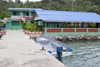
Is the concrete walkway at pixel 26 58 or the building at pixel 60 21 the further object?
the building at pixel 60 21

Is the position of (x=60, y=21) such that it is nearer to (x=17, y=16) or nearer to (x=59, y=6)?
(x=17, y=16)

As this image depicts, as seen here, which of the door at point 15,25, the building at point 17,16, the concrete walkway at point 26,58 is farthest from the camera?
the door at point 15,25

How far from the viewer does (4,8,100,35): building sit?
23469 mm

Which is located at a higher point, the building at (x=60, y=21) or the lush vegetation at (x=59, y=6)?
the lush vegetation at (x=59, y=6)

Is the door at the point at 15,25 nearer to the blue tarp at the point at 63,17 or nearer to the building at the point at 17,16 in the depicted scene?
the building at the point at 17,16

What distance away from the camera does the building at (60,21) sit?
2347cm

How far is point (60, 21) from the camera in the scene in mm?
23062

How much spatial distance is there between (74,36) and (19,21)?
58.8 feet

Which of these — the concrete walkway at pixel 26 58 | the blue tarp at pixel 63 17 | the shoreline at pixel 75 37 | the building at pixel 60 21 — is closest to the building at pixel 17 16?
the building at pixel 60 21

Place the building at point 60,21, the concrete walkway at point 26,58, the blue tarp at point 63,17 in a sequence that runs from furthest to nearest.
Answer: the building at point 60,21, the blue tarp at point 63,17, the concrete walkway at point 26,58

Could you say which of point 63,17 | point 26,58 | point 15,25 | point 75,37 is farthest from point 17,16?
point 26,58

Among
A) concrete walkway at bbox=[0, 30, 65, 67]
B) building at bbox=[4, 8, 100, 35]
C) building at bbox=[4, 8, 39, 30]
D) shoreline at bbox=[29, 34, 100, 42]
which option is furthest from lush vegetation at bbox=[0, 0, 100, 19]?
concrete walkway at bbox=[0, 30, 65, 67]

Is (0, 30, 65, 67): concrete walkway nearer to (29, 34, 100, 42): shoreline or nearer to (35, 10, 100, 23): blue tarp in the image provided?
(35, 10, 100, 23): blue tarp

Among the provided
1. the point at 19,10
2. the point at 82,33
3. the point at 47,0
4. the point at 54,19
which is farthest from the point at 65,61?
the point at 47,0
